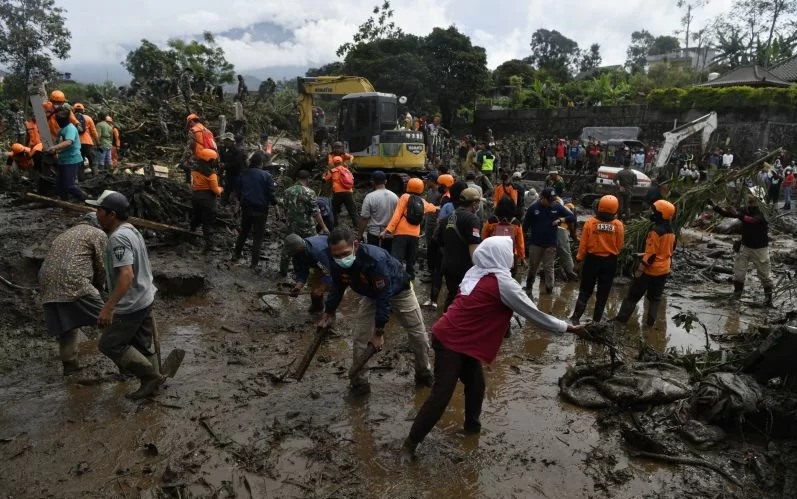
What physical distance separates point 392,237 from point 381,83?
87.7ft

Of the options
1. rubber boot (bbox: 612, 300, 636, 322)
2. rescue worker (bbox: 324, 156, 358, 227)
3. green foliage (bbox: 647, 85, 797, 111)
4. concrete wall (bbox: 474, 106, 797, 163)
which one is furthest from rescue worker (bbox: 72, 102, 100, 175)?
green foliage (bbox: 647, 85, 797, 111)

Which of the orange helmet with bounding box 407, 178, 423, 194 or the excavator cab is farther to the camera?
the excavator cab

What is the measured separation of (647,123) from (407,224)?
24886mm

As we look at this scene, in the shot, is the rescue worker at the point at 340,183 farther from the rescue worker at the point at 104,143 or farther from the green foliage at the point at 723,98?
→ the green foliage at the point at 723,98

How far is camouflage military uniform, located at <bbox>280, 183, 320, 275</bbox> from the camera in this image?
751 centimetres

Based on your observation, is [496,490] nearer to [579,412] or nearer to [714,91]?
[579,412]

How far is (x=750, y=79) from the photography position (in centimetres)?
2728

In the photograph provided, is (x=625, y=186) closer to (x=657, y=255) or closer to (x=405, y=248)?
(x=657, y=255)

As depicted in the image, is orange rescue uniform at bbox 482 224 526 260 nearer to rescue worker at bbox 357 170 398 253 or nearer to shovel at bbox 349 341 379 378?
rescue worker at bbox 357 170 398 253

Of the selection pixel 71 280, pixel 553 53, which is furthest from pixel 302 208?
pixel 553 53

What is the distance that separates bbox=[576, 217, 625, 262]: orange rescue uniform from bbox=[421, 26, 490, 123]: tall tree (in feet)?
89.6

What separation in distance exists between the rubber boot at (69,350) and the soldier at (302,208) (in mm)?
3257

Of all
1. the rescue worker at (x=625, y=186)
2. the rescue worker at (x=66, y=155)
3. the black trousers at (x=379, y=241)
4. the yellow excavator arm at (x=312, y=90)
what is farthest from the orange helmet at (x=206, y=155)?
the rescue worker at (x=625, y=186)

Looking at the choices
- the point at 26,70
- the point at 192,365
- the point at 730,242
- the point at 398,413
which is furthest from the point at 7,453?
the point at 26,70
